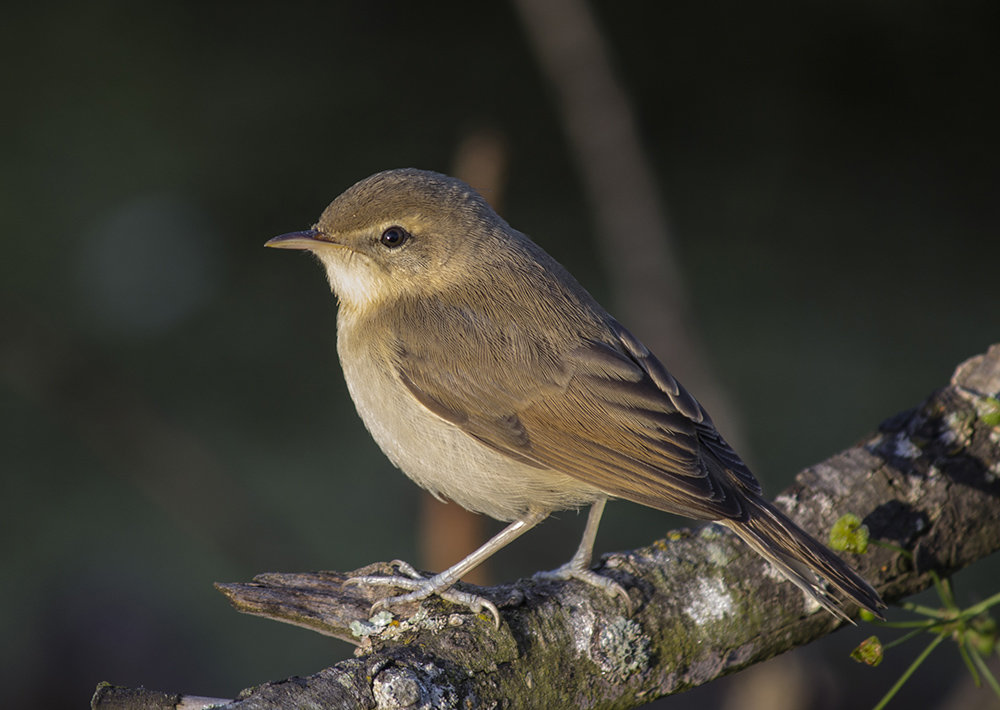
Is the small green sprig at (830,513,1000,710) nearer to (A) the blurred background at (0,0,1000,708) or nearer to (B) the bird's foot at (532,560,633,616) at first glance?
(B) the bird's foot at (532,560,633,616)

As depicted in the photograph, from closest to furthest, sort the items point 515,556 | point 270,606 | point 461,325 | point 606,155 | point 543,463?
1. point 270,606
2. point 543,463
3. point 461,325
4. point 606,155
5. point 515,556

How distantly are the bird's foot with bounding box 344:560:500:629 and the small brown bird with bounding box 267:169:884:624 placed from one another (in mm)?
13

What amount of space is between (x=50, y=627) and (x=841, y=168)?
628 centimetres

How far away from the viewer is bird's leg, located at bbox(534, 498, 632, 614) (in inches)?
115

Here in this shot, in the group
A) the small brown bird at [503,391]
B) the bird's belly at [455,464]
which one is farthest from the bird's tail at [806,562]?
the bird's belly at [455,464]

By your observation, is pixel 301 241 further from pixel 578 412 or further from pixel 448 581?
pixel 448 581

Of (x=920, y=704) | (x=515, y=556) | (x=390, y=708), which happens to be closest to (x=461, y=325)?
(x=390, y=708)

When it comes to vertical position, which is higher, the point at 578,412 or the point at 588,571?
→ the point at 578,412

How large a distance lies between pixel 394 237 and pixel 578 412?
102 centimetres

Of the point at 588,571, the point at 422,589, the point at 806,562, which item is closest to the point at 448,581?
the point at 422,589

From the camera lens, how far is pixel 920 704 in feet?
19.5

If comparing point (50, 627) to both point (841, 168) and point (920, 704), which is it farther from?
point (841, 168)

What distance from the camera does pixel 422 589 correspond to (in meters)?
2.95

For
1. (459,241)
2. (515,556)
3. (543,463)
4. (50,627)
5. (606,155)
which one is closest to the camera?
(543,463)
